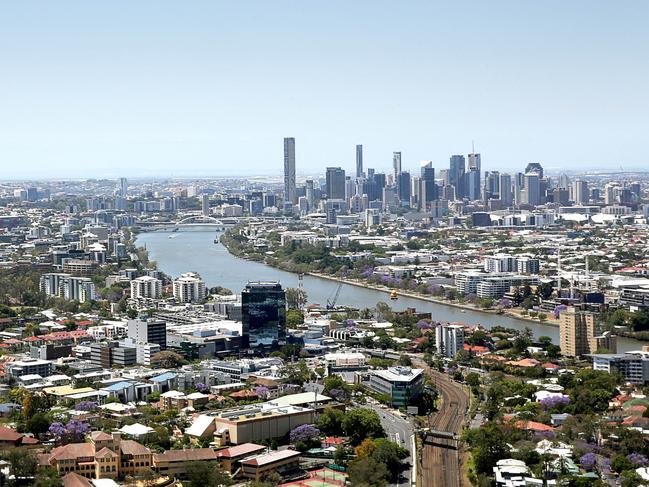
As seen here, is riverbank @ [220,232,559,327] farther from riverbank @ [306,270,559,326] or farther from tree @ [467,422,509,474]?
tree @ [467,422,509,474]

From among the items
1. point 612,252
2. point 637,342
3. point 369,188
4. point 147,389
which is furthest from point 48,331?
point 369,188

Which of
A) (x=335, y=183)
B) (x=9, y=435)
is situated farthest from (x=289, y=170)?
→ (x=9, y=435)

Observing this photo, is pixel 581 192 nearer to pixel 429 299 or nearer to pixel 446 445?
pixel 429 299


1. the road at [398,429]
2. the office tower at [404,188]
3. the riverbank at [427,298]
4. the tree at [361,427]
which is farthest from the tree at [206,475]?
the office tower at [404,188]

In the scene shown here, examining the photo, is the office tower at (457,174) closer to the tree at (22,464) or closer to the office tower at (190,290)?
the office tower at (190,290)

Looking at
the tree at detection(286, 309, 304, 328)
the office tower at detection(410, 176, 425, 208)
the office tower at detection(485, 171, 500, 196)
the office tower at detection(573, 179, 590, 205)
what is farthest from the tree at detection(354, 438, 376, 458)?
the office tower at detection(485, 171, 500, 196)

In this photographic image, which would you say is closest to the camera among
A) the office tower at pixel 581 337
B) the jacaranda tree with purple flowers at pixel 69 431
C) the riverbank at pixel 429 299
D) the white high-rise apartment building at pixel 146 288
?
the jacaranda tree with purple flowers at pixel 69 431
